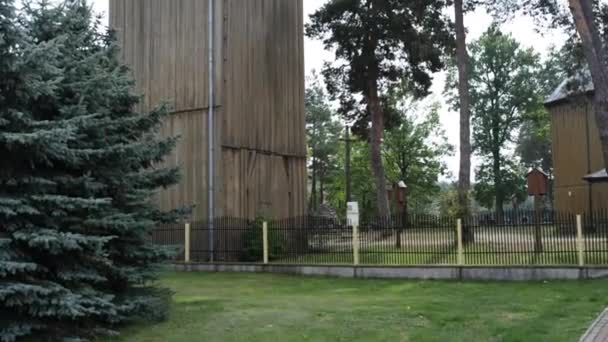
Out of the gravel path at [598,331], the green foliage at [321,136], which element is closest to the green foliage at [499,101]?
the green foliage at [321,136]

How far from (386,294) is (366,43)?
1842 cm

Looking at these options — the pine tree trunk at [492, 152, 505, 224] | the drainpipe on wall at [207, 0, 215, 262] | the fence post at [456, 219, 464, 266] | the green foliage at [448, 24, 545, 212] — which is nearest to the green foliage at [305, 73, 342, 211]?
the green foliage at [448, 24, 545, 212]

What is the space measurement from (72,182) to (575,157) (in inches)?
1129

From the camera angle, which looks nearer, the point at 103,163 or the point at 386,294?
the point at 103,163

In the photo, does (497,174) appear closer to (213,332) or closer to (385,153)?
(385,153)

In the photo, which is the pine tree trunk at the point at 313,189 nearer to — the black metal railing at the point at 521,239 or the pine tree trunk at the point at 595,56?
the pine tree trunk at the point at 595,56

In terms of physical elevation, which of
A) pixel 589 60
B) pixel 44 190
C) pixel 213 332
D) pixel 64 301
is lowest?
pixel 213 332

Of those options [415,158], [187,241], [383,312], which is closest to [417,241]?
[383,312]

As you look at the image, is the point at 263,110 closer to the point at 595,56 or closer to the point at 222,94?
the point at 222,94

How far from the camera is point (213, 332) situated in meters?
8.66

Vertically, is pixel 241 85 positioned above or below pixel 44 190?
above

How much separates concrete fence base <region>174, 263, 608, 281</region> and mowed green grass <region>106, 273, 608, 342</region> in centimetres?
46

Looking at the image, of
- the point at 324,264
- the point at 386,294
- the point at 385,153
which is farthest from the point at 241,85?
the point at 385,153

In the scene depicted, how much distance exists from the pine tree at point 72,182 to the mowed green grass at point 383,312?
830mm
